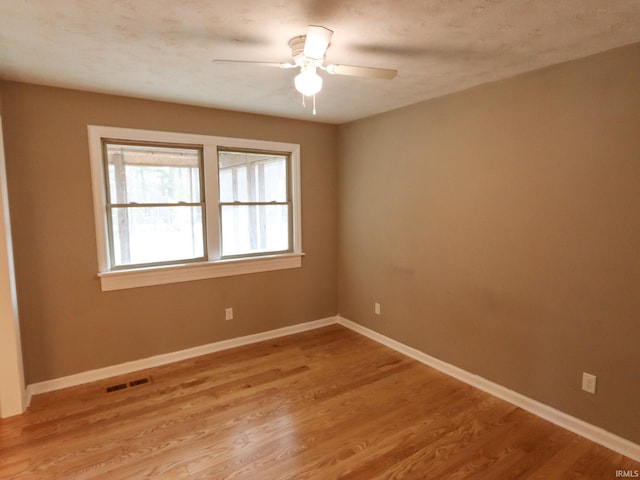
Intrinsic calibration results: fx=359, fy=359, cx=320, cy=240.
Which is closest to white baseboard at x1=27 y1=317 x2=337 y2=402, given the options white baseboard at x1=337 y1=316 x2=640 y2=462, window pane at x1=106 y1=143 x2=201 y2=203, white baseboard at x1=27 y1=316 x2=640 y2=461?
white baseboard at x1=27 y1=316 x2=640 y2=461

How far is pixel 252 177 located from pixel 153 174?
0.98m

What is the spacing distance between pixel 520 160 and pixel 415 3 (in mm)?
1471

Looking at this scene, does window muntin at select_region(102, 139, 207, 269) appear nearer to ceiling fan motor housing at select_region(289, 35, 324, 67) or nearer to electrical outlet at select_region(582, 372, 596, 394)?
ceiling fan motor housing at select_region(289, 35, 324, 67)

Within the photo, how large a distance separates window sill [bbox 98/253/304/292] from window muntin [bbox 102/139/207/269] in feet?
0.37

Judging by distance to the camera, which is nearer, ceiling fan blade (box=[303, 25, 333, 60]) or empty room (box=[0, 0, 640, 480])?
ceiling fan blade (box=[303, 25, 333, 60])

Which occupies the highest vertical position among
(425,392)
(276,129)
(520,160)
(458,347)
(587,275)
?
(276,129)

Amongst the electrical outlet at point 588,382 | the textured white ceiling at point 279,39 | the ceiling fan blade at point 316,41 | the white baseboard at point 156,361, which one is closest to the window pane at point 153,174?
the textured white ceiling at point 279,39

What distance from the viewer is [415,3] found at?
1.58m

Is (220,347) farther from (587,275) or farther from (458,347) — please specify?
(587,275)

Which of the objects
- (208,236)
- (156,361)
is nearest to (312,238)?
(208,236)

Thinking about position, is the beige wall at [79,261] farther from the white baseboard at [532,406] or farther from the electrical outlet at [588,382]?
the electrical outlet at [588,382]

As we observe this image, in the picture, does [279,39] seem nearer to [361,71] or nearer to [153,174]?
[361,71]

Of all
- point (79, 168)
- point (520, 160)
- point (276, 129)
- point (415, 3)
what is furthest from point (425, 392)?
point (79, 168)

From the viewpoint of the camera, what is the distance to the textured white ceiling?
162 centimetres
